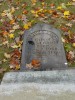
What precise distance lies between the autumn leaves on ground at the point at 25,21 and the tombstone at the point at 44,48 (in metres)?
0.36

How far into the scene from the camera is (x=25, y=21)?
618 cm

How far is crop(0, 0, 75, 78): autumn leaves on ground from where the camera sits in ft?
17.2

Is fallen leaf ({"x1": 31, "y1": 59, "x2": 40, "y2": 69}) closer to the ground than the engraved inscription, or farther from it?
closer to the ground

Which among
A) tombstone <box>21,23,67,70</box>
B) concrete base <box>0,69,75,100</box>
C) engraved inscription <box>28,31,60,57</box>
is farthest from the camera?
engraved inscription <box>28,31,60,57</box>

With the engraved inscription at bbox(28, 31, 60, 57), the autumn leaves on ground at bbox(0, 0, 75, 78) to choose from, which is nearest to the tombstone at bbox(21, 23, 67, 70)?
the engraved inscription at bbox(28, 31, 60, 57)

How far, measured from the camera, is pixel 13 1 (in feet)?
23.0

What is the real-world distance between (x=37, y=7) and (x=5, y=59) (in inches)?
78.9

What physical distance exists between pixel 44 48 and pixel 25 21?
158 centimetres

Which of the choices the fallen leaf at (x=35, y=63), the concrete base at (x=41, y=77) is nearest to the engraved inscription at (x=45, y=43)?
the fallen leaf at (x=35, y=63)

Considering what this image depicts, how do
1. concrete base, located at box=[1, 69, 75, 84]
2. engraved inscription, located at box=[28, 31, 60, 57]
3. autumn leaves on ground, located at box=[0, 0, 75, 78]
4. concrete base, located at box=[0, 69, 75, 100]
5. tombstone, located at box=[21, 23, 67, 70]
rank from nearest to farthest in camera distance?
concrete base, located at box=[0, 69, 75, 100] → concrete base, located at box=[1, 69, 75, 84] → tombstone, located at box=[21, 23, 67, 70] → engraved inscription, located at box=[28, 31, 60, 57] → autumn leaves on ground, located at box=[0, 0, 75, 78]

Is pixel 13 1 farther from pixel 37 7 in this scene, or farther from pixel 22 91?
pixel 22 91

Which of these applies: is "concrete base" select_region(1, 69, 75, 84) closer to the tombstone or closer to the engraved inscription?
the tombstone

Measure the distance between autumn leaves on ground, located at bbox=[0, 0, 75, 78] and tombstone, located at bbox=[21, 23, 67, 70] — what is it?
14.3 inches

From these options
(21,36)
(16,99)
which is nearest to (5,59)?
(21,36)
